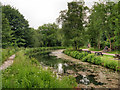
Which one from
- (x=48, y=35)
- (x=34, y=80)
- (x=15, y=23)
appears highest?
(x=15, y=23)

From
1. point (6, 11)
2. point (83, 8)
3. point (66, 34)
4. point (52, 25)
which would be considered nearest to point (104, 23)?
point (83, 8)

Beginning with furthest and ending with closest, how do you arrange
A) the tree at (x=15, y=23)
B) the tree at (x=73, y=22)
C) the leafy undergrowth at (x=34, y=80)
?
1. the tree at (x=15, y=23)
2. the tree at (x=73, y=22)
3. the leafy undergrowth at (x=34, y=80)

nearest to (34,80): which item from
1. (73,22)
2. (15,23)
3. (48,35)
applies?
(73,22)

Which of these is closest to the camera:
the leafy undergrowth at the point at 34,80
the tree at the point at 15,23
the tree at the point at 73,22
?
the leafy undergrowth at the point at 34,80

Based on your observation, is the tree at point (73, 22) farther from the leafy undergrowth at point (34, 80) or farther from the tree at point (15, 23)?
the leafy undergrowth at point (34, 80)

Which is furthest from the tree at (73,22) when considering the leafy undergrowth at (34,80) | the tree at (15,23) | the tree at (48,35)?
the tree at (48,35)

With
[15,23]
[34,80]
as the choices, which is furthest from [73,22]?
[34,80]

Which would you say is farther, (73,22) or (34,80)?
(73,22)

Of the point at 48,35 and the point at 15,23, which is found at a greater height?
the point at 15,23

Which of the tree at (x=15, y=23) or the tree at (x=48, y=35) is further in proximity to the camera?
the tree at (x=48, y=35)

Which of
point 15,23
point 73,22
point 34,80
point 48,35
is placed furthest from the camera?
point 48,35

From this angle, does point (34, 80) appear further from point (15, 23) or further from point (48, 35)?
point (48, 35)

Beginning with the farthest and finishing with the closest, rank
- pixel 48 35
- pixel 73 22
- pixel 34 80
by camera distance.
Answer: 1. pixel 48 35
2. pixel 73 22
3. pixel 34 80

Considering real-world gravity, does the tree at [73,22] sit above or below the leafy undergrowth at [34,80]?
above
